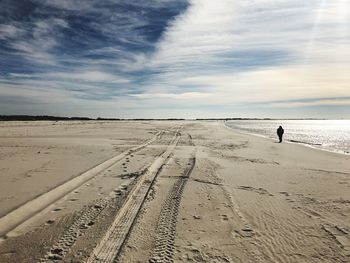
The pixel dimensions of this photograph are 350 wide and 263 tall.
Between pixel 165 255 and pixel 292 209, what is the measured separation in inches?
143

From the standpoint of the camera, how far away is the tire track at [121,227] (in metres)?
4.68

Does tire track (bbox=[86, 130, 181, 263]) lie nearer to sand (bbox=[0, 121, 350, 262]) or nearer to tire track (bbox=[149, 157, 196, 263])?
sand (bbox=[0, 121, 350, 262])

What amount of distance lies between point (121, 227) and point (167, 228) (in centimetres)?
82

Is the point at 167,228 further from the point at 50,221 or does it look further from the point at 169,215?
the point at 50,221

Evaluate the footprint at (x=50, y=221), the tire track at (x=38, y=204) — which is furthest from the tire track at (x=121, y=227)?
the tire track at (x=38, y=204)

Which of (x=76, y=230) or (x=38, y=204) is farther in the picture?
(x=38, y=204)

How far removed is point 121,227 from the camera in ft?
19.0

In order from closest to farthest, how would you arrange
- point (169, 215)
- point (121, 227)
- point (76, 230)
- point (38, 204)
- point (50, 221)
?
point (76, 230) → point (121, 227) → point (50, 221) → point (169, 215) → point (38, 204)

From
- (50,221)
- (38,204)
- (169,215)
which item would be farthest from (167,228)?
(38,204)

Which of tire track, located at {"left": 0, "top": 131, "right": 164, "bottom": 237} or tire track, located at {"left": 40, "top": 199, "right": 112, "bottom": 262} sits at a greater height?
tire track, located at {"left": 0, "top": 131, "right": 164, "bottom": 237}

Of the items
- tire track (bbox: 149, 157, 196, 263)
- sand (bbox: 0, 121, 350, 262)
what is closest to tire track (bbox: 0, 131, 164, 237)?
sand (bbox: 0, 121, 350, 262)

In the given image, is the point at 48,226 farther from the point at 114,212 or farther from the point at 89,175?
the point at 89,175

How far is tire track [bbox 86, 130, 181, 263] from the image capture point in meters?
4.68

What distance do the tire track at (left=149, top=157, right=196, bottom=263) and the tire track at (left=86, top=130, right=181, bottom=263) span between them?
54 centimetres
